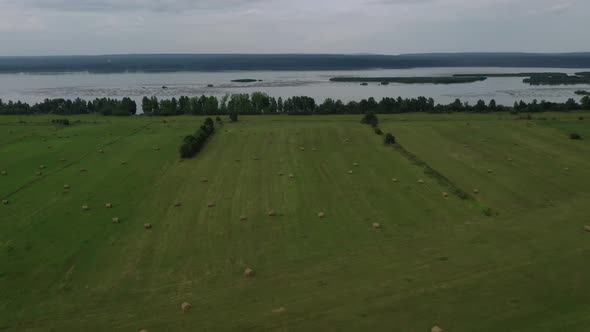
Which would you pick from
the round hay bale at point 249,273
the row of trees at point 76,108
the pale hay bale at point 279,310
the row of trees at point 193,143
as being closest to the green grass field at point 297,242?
the pale hay bale at point 279,310

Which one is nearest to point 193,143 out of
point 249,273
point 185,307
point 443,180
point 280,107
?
point 443,180

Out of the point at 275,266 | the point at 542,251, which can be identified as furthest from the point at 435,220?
the point at 275,266

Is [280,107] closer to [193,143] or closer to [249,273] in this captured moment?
[193,143]

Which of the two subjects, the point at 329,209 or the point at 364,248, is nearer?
the point at 364,248

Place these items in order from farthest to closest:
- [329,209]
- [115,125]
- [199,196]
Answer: [115,125] → [199,196] → [329,209]

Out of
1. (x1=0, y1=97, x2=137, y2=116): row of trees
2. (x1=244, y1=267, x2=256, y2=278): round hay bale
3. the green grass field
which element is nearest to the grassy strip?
the green grass field

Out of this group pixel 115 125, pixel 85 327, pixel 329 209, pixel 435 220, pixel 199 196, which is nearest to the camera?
pixel 85 327

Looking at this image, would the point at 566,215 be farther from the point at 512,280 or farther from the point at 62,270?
the point at 62,270

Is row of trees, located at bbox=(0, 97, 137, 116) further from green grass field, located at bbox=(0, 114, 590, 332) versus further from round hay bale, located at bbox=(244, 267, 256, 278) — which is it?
round hay bale, located at bbox=(244, 267, 256, 278)

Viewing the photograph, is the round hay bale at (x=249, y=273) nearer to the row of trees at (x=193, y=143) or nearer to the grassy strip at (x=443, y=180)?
the grassy strip at (x=443, y=180)
